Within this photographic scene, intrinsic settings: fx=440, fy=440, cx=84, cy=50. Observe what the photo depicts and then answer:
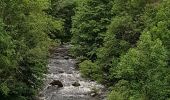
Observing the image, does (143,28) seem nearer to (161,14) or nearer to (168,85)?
(161,14)

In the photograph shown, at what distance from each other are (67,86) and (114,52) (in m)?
6.71

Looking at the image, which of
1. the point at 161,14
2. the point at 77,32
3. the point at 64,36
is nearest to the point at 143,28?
the point at 161,14

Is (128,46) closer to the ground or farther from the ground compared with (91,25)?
farther from the ground

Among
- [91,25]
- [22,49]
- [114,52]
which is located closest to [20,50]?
[22,49]

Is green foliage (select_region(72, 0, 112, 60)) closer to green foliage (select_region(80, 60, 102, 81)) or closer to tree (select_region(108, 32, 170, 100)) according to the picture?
green foliage (select_region(80, 60, 102, 81))

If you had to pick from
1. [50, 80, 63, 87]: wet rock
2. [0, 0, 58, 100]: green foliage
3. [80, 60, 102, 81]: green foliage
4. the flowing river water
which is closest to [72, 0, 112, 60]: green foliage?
the flowing river water

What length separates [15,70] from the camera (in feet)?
127

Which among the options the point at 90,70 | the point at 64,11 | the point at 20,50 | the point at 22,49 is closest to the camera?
the point at 20,50

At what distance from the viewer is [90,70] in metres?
52.9

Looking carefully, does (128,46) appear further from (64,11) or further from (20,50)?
(64,11)

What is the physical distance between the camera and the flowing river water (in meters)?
45.0

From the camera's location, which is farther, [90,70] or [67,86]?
[90,70]

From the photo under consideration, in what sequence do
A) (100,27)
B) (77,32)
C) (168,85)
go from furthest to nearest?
(77,32), (100,27), (168,85)

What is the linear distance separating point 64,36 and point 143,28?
3338cm
